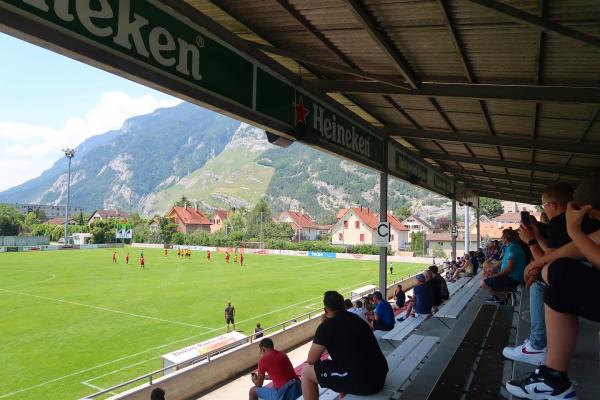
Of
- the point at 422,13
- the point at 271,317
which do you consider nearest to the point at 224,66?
the point at 422,13

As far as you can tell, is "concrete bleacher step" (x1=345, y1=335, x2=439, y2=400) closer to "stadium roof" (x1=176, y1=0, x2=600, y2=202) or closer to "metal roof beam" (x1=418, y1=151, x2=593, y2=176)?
"stadium roof" (x1=176, y1=0, x2=600, y2=202)

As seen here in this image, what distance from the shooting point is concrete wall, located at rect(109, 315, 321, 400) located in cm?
947

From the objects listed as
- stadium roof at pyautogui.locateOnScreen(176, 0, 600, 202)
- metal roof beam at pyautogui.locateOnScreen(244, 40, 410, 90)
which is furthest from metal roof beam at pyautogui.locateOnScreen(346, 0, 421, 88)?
metal roof beam at pyautogui.locateOnScreen(244, 40, 410, 90)

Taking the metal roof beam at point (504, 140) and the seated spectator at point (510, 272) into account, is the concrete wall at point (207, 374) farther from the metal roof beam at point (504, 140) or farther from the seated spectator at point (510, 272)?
the seated spectator at point (510, 272)

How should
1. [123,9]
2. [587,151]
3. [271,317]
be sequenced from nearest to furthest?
[123,9] < [587,151] < [271,317]

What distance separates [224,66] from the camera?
16.6 ft

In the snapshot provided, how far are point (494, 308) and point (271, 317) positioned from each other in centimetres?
1518

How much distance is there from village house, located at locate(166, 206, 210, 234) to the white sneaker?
104160 millimetres

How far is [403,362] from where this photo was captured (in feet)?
13.1

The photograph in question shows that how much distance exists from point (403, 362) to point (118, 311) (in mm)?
21002

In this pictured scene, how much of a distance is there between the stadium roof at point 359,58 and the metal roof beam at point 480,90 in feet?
0.05

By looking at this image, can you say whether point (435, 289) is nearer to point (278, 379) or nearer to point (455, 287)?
point (455, 287)

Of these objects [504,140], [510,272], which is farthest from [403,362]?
[504,140]

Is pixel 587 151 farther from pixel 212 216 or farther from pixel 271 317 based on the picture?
pixel 212 216
